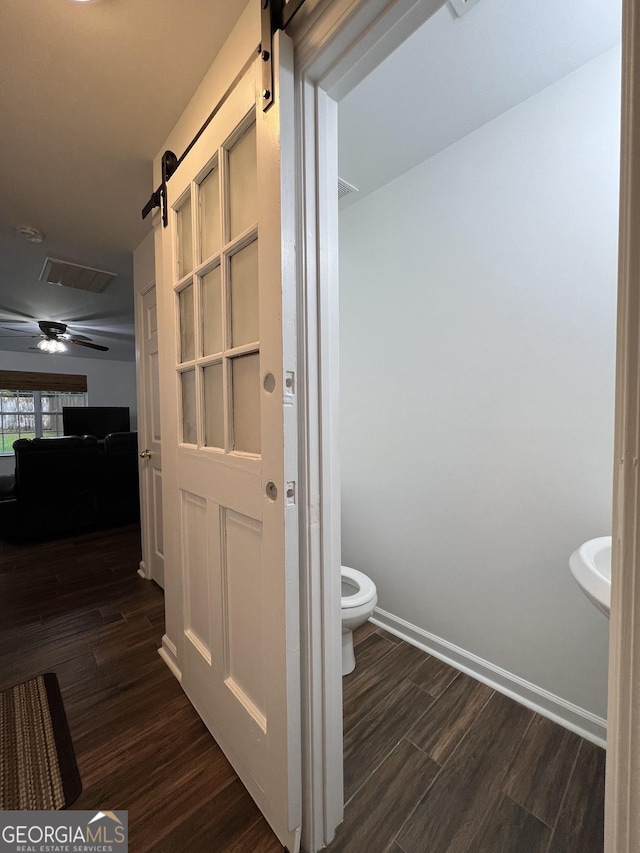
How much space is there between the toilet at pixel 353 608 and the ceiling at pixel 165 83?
6.57ft

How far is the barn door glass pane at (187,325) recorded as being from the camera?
4.25 ft

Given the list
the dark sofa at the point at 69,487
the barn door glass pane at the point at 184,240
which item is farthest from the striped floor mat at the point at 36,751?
the dark sofa at the point at 69,487

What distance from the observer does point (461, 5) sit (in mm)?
1028

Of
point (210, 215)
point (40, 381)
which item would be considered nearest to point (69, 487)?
point (210, 215)

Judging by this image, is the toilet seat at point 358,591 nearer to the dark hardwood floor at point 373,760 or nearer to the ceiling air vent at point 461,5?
the dark hardwood floor at point 373,760

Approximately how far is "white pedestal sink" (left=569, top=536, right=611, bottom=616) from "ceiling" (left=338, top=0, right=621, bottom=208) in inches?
63.7

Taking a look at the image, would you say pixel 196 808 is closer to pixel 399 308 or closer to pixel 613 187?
pixel 399 308

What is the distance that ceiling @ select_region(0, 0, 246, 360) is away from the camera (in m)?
1.01

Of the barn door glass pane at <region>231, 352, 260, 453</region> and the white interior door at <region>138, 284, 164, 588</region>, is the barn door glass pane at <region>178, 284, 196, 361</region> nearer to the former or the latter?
the barn door glass pane at <region>231, 352, 260, 453</region>

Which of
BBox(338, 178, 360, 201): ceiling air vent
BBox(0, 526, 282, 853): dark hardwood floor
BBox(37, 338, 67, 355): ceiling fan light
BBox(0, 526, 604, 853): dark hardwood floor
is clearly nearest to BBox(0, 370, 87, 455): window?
BBox(37, 338, 67, 355): ceiling fan light

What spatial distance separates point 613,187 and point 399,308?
871 millimetres

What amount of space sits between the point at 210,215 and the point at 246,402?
68 cm

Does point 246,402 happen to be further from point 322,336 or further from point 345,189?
point 345,189

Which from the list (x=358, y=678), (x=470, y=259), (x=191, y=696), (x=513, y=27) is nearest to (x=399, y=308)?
(x=470, y=259)
